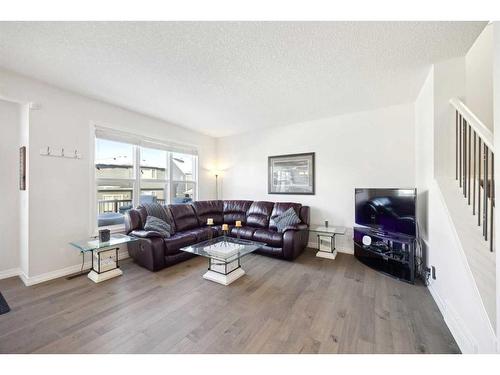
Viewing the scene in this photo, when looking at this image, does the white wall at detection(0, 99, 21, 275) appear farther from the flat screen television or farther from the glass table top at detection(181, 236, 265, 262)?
the flat screen television

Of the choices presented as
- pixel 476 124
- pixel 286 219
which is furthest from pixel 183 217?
pixel 476 124

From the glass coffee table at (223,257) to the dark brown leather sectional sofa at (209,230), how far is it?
0.50 meters

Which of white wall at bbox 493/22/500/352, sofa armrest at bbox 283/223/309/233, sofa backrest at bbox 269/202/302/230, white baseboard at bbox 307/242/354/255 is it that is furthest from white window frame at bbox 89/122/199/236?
white wall at bbox 493/22/500/352

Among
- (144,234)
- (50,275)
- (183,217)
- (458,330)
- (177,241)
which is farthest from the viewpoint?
(183,217)

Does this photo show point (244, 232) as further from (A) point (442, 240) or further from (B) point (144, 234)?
(A) point (442, 240)

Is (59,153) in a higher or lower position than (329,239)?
higher

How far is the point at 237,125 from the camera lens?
167 inches

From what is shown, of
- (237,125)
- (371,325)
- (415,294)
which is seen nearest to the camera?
(371,325)

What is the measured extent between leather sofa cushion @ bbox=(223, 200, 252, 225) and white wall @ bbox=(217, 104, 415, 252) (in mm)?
381

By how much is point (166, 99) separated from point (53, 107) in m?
1.46

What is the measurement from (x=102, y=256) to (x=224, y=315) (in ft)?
6.51

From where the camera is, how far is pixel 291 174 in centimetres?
414
